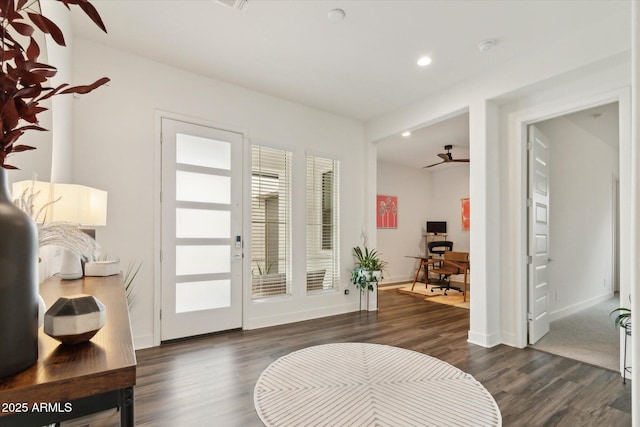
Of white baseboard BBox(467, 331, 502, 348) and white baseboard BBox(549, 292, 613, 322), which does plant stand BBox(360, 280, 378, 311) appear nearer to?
white baseboard BBox(467, 331, 502, 348)

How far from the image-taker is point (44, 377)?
0.66m

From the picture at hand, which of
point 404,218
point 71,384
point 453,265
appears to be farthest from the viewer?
point 404,218

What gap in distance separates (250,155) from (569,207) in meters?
4.61

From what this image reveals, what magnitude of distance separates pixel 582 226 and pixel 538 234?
1969mm

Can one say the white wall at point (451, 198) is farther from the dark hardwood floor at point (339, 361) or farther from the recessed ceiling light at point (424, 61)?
the recessed ceiling light at point (424, 61)

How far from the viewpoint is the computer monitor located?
797cm

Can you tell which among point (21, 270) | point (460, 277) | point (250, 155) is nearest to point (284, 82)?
point (250, 155)

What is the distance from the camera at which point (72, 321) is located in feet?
2.61

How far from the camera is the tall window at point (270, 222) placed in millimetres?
4031

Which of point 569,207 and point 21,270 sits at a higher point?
point 569,207

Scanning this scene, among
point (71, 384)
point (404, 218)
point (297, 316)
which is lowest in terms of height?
point (297, 316)

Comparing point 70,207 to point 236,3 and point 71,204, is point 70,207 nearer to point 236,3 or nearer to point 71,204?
point 71,204

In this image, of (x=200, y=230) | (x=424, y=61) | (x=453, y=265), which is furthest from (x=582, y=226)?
(x=200, y=230)

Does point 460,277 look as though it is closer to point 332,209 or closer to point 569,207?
point 569,207
